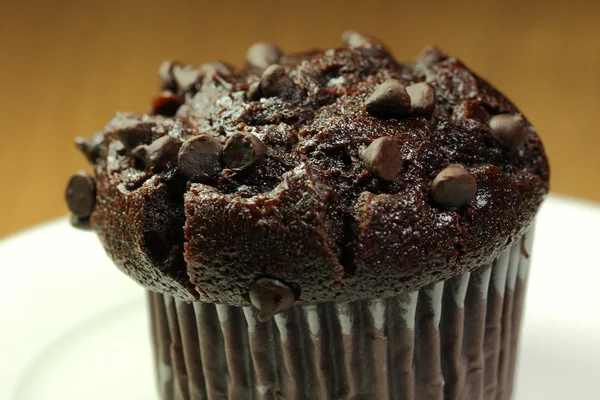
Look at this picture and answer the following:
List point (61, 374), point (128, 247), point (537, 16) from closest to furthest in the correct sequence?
point (128, 247)
point (61, 374)
point (537, 16)

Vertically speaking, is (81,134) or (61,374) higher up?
(81,134)

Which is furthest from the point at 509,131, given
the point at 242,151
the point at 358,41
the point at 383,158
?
the point at 242,151

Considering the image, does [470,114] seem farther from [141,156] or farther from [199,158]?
[141,156]

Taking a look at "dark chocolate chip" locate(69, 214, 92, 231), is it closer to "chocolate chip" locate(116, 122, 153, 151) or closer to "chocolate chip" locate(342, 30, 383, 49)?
"chocolate chip" locate(116, 122, 153, 151)

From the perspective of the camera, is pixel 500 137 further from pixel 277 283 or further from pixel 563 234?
pixel 563 234

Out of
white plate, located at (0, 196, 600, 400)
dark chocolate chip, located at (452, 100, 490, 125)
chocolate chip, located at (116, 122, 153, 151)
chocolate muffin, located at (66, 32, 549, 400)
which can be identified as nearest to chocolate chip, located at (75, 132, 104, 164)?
chocolate muffin, located at (66, 32, 549, 400)

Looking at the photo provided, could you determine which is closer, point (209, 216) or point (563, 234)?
point (209, 216)

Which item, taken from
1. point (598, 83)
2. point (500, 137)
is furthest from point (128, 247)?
point (598, 83)
